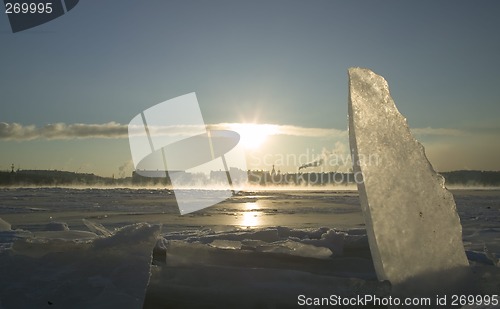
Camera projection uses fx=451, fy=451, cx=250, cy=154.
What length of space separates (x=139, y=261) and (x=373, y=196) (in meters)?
1.64

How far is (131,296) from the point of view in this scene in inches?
107

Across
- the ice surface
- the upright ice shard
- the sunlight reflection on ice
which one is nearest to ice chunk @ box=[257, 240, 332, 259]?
the upright ice shard

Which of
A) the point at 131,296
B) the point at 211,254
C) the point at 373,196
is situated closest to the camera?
the point at 131,296

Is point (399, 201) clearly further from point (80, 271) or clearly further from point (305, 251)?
point (80, 271)

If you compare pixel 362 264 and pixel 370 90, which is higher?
pixel 370 90

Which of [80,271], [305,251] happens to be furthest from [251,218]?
[80,271]

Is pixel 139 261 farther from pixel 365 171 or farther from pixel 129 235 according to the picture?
pixel 365 171

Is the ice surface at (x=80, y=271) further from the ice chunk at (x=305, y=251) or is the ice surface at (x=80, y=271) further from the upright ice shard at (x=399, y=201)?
the upright ice shard at (x=399, y=201)

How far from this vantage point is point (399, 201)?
301 cm

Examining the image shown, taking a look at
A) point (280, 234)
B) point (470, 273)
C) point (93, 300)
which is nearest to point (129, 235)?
point (93, 300)

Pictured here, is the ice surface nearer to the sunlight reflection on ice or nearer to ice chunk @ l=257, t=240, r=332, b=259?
ice chunk @ l=257, t=240, r=332, b=259

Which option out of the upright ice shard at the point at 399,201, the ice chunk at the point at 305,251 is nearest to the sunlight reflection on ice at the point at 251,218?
the ice chunk at the point at 305,251

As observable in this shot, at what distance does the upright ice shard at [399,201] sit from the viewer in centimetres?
292

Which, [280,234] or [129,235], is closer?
[129,235]
